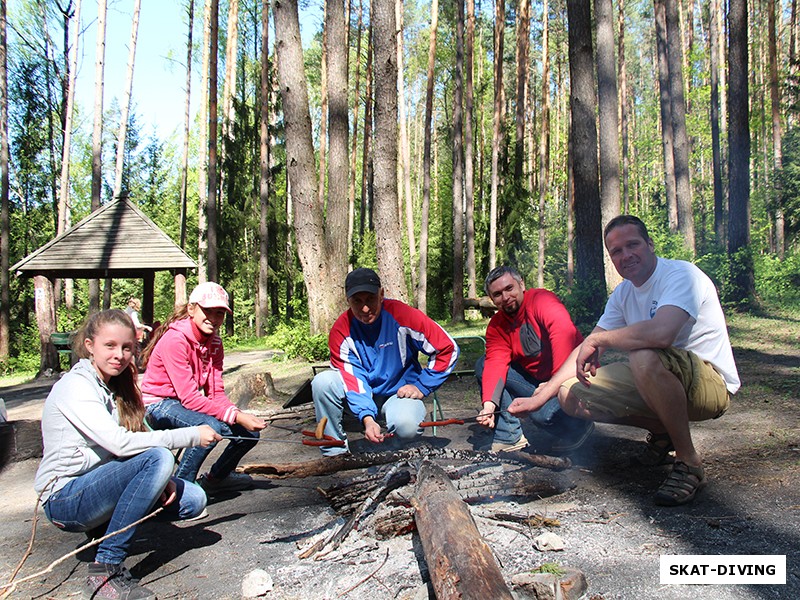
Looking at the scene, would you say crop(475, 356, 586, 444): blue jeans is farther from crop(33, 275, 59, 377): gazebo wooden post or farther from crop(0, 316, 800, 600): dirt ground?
crop(33, 275, 59, 377): gazebo wooden post

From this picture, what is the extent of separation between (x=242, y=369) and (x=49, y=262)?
4205mm

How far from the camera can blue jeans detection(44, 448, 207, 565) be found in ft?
10.0

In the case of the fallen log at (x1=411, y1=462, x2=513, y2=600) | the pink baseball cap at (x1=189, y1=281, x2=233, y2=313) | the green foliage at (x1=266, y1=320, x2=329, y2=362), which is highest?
the pink baseball cap at (x1=189, y1=281, x2=233, y2=313)

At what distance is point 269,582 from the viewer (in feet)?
9.66

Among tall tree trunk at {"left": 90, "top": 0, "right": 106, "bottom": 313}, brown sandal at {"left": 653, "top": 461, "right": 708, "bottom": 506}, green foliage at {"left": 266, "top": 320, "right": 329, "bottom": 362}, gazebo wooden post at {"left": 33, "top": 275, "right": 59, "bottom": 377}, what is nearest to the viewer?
brown sandal at {"left": 653, "top": 461, "right": 708, "bottom": 506}

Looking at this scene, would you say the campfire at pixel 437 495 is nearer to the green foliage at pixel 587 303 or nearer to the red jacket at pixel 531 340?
the red jacket at pixel 531 340

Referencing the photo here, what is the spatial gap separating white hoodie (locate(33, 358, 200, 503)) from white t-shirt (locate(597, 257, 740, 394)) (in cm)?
283

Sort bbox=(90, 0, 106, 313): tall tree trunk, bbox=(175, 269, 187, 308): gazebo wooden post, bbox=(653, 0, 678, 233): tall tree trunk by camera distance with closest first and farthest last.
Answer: bbox=(175, 269, 187, 308): gazebo wooden post
bbox=(90, 0, 106, 313): tall tree trunk
bbox=(653, 0, 678, 233): tall tree trunk

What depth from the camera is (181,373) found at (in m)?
4.25

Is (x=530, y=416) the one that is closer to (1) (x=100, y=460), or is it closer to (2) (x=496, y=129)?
(1) (x=100, y=460)

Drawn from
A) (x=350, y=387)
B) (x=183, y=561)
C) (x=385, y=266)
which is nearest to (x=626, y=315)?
(x=350, y=387)

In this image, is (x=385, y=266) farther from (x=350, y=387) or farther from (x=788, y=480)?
(x=788, y=480)

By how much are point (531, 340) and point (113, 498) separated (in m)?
2.74

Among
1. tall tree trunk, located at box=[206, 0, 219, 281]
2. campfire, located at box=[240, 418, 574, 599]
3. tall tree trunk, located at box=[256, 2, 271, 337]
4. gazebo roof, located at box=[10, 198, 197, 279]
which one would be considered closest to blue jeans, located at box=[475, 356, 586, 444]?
campfire, located at box=[240, 418, 574, 599]
